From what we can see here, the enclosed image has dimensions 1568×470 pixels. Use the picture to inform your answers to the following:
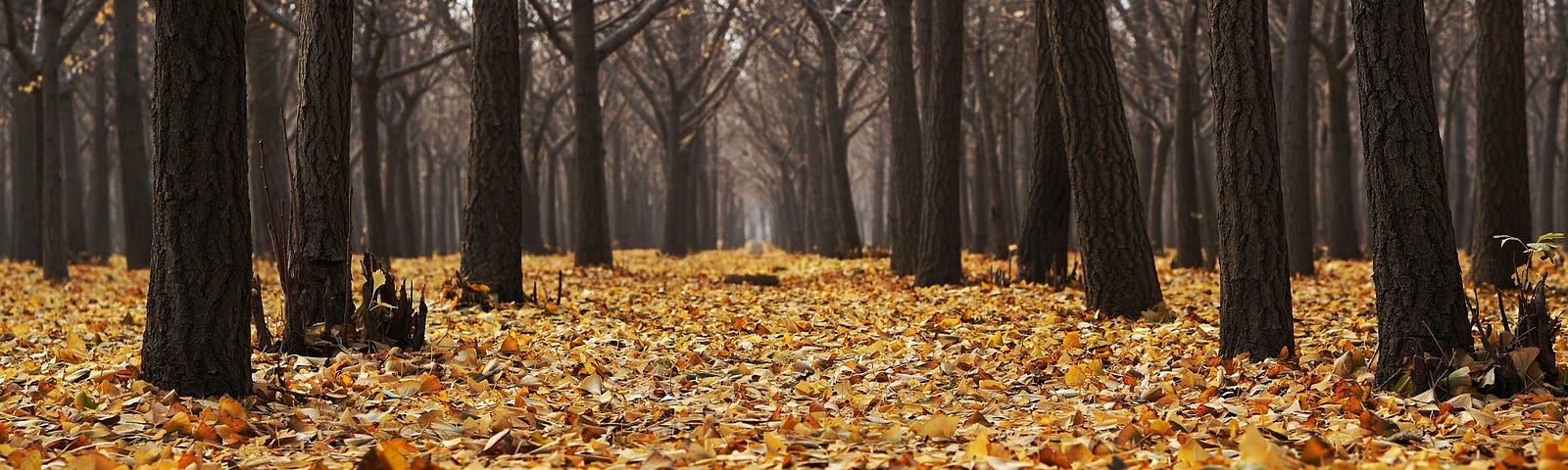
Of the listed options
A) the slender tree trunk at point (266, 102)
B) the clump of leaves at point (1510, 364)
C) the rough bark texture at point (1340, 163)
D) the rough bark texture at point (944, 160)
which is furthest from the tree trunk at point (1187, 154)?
the slender tree trunk at point (266, 102)

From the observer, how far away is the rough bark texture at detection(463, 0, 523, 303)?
8.96m

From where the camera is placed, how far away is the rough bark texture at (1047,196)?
9.92 meters

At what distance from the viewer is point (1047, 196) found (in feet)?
34.1

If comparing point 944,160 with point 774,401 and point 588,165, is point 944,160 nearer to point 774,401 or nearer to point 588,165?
point 588,165

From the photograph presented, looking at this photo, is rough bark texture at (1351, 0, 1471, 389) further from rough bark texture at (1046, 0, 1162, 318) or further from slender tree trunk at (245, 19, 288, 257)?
slender tree trunk at (245, 19, 288, 257)

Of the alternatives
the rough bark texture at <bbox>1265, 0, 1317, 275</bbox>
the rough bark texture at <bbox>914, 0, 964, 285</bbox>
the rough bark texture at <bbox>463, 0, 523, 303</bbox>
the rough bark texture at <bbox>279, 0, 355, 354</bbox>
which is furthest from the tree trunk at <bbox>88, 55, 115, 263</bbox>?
the rough bark texture at <bbox>1265, 0, 1317, 275</bbox>

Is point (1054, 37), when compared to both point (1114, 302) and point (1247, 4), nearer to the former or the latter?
point (1114, 302)

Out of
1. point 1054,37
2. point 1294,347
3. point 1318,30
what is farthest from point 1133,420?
point 1318,30

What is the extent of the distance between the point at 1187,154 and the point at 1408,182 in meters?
9.68

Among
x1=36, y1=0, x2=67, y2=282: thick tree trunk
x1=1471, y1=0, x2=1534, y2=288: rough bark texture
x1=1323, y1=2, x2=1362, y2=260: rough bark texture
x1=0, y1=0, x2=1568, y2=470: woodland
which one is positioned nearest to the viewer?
x1=0, y1=0, x2=1568, y2=470: woodland

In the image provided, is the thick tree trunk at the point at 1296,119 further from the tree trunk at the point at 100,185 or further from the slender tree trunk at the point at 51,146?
the tree trunk at the point at 100,185

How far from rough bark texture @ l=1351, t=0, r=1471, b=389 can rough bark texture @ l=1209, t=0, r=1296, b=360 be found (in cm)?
86

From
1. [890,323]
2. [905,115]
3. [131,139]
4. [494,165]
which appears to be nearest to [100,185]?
[131,139]

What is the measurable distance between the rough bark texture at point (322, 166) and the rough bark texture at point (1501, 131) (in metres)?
8.64
